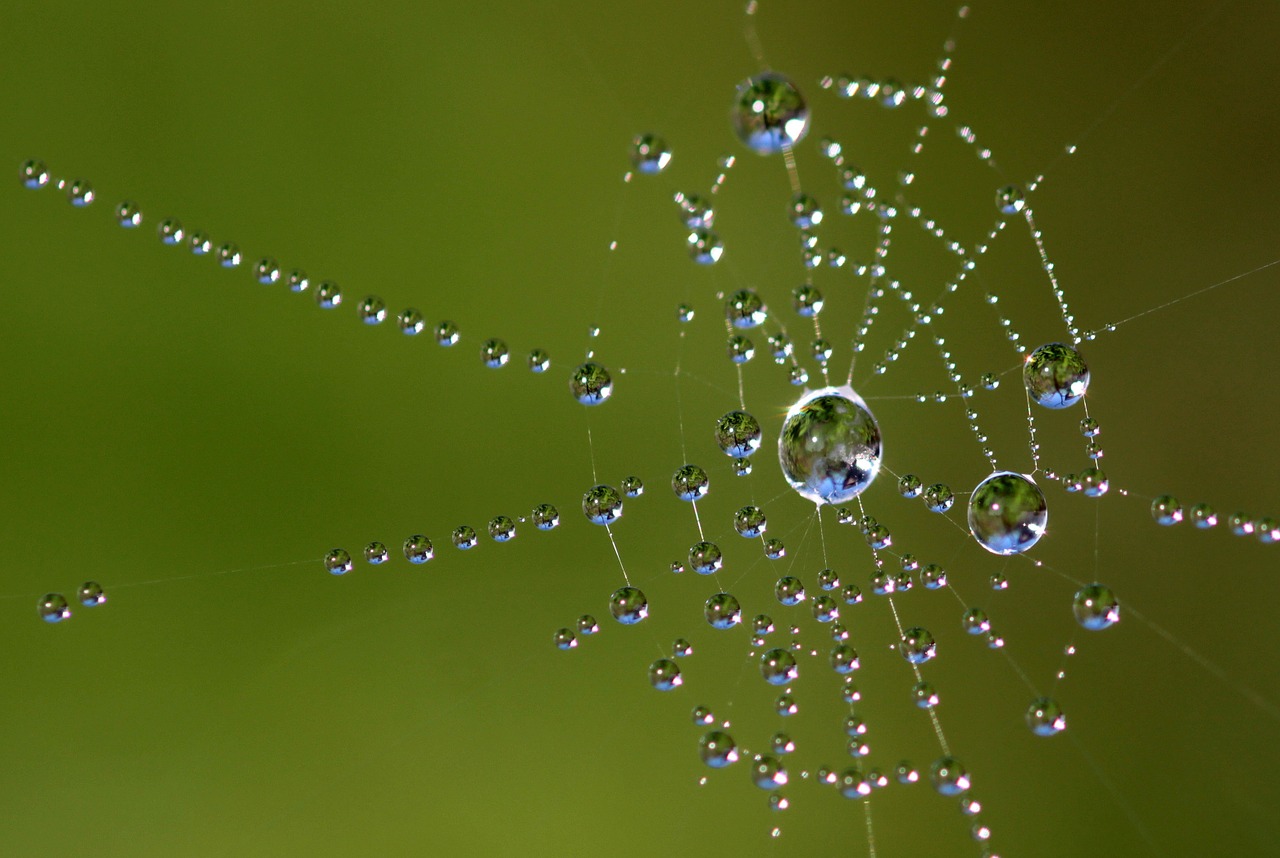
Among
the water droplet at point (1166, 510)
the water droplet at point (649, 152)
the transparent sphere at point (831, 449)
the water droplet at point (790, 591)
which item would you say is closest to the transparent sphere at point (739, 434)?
the transparent sphere at point (831, 449)

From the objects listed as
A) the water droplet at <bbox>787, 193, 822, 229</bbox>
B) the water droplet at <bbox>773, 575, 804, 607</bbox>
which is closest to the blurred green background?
the water droplet at <bbox>773, 575, 804, 607</bbox>

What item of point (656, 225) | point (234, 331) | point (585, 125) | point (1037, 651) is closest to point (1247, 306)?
point (1037, 651)

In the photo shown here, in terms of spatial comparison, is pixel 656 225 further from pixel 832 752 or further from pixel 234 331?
pixel 832 752

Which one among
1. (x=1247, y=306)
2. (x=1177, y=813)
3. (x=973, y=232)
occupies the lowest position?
(x=1177, y=813)

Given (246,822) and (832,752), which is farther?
(832,752)

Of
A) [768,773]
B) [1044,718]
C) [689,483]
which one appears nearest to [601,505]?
[689,483]

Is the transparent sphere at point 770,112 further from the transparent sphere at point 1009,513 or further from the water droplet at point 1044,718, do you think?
the water droplet at point 1044,718
